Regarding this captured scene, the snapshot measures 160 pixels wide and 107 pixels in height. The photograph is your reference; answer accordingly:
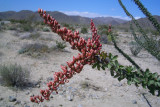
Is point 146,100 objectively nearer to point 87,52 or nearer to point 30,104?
point 30,104

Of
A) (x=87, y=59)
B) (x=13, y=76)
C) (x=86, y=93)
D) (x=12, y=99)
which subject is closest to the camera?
(x=87, y=59)

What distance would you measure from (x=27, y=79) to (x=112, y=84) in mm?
2954

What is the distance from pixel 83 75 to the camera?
530 centimetres

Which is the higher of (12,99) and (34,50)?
(34,50)

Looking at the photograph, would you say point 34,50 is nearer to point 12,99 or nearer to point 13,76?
point 13,76

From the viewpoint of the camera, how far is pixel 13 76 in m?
4.13

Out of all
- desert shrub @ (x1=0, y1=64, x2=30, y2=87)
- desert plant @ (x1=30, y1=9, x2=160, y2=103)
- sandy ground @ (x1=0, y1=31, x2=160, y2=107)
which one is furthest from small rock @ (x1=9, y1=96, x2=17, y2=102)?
desert plant @ (x1=30, y1=9, x2=160, y2=103)

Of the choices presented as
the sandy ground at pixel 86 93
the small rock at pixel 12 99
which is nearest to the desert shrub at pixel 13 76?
the sandy ground at pixel 86 93

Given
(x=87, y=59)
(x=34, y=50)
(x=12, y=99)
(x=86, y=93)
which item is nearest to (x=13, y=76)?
(x=12, y=99)

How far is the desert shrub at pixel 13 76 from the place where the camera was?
13.2ft

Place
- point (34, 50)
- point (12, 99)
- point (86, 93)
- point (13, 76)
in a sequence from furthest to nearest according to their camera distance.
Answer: point (34, 50)
point (13, 76)
point (86, 93)
point (12, 99)

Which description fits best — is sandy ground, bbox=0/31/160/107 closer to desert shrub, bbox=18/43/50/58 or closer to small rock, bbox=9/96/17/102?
small rock, bbox=9/96/17/102

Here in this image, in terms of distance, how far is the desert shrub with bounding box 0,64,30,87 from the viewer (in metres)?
4.03

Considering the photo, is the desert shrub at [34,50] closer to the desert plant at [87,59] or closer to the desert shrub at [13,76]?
the desert shrub at [13,76]
